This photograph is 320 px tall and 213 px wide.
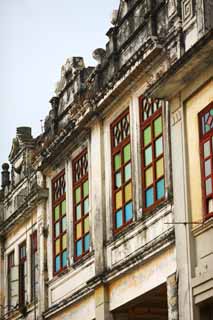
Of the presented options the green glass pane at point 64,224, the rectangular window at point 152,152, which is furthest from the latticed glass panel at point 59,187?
the rectangular window at point 152,152

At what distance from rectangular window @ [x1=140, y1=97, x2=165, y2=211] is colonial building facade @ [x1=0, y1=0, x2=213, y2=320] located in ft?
0.08

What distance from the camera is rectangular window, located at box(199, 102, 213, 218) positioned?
1950cm

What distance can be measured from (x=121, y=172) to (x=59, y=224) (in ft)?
13.0

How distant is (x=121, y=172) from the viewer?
77.0 feet

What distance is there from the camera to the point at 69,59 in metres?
27.3

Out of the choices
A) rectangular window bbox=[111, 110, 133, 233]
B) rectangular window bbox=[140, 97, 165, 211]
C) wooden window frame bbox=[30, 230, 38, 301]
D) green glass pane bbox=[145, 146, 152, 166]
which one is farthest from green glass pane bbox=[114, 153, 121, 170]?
wooden window frame bbox=[30, 230, 38, 301]

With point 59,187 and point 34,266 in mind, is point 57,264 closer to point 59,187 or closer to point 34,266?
point 59,187

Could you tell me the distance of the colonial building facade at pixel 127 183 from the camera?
19969 millimetres

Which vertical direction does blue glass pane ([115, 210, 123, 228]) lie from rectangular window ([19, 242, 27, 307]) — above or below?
below

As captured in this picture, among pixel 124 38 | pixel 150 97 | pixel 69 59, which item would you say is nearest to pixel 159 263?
pixel 150 97

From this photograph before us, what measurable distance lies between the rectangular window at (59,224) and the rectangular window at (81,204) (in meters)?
0.76

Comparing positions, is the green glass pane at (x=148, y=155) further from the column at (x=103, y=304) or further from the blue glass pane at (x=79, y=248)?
the blue glass pane at (x=79, y=248)

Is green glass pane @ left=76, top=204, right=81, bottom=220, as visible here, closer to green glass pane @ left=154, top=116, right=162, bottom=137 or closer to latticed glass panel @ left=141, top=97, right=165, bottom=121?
latticed glass panel @ left=141, top=97, right=165, bottom=121

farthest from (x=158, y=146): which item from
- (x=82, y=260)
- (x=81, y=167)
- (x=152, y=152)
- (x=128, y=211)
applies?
(x=82, y=260)
